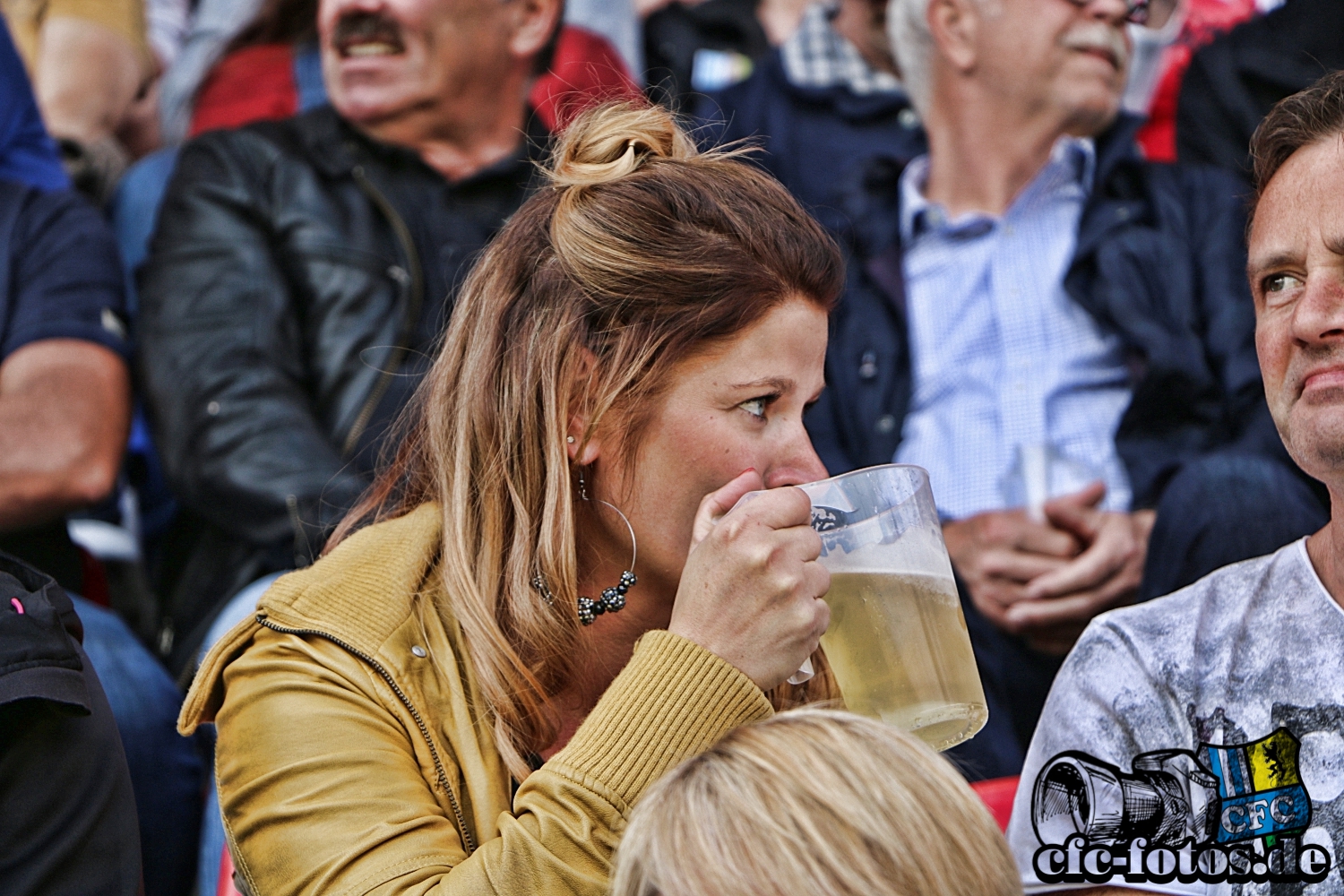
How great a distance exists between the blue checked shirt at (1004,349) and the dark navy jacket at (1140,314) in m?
0.05

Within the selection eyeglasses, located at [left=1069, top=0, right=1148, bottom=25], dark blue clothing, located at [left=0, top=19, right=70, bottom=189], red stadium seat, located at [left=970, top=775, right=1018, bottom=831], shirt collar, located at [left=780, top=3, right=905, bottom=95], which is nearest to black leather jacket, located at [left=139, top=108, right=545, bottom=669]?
dark blue clothing, located at [left=0, top=19, right=70, bottom=189]

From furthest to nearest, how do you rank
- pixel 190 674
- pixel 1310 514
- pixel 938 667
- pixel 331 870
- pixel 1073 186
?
pixel 1073 186, pixel 190 674, pixel 1310 514, pixel 938 667, pixel 331 870

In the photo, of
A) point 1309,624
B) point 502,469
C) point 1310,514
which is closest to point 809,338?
point 502,469

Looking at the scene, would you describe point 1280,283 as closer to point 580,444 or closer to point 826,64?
point 580,444

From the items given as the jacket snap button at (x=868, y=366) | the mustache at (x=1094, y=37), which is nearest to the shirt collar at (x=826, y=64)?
the mustache at (x=1094, y=37)

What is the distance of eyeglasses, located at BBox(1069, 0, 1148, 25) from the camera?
3352 mm

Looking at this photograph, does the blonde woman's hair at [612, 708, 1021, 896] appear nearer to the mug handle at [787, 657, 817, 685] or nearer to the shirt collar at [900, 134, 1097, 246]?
the mug handle at [787, 657, 817, 685]

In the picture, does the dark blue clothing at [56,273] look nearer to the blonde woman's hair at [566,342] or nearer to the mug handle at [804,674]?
the blonde woman's hair at [566,342]

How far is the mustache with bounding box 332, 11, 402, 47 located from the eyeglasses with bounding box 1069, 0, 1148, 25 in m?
1.66

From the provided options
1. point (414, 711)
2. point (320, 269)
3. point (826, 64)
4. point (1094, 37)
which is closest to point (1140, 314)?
point (1094, 37)

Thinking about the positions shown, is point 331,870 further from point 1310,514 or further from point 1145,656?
point 1310,514

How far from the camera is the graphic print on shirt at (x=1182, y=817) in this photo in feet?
5.47

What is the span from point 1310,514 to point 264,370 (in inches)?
86.3

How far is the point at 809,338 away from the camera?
203 cm
